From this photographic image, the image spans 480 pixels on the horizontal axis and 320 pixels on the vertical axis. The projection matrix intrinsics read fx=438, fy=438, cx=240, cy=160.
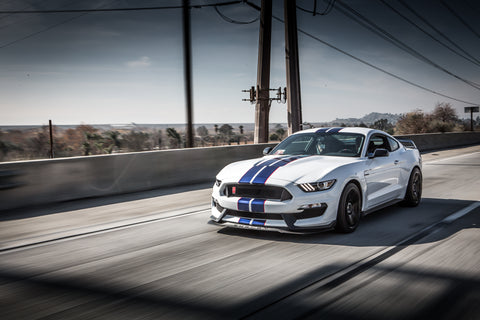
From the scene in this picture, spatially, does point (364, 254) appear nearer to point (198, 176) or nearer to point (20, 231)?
point (20, 231)

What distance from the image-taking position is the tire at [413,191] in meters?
7.89

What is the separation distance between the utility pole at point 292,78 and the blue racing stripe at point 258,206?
1245 centimetres

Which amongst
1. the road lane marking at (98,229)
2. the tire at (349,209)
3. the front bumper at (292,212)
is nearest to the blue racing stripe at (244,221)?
the front bumper at (292,212)

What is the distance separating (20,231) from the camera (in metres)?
6.65

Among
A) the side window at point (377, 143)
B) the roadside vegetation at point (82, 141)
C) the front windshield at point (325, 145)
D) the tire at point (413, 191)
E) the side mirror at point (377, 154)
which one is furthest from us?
the roadside vegetation at point (82, 141)

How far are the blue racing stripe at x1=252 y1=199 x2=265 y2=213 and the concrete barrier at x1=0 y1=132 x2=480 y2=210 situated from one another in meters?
5.37

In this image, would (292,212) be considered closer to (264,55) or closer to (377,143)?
(377,143)

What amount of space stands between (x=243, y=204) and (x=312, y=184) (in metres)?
0.92

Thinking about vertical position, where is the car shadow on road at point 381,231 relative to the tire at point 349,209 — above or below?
below

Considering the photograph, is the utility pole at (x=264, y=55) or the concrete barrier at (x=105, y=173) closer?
the concrete barrier at (x=105, y=173)

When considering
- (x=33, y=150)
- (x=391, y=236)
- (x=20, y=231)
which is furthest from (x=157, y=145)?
(x=391, y=236)

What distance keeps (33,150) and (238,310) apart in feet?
63.0

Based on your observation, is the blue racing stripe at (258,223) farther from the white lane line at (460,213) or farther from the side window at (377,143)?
the white lane line at (460,213)

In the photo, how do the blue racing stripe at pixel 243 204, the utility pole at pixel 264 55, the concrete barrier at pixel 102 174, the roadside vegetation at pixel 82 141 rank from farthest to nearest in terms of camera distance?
the roadside vegetation at pixel 82 141, the utility pole at pixel 264 55, the concrete barrier at pixel 102 174, the blue racing stripe at pixel 243 204
